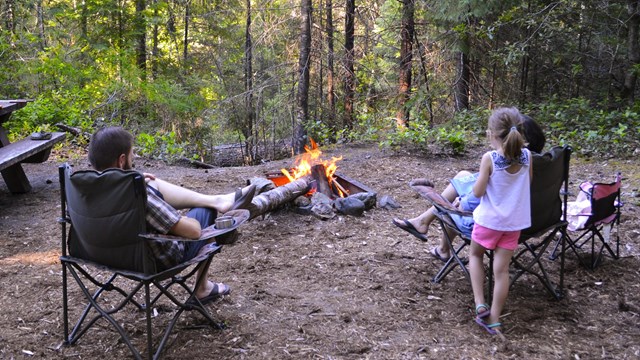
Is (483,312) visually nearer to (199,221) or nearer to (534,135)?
(534,135)

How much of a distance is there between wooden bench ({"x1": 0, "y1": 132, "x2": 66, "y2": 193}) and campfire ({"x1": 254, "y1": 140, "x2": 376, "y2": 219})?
8.18ft

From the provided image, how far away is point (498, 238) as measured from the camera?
9.34 feet

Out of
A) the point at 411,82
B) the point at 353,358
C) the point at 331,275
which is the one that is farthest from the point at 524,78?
the point at 353,358

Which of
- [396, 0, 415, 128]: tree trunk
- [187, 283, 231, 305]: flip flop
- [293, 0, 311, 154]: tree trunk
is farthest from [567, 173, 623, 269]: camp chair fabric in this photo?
[396, 0, 415, 128]: tree trunk

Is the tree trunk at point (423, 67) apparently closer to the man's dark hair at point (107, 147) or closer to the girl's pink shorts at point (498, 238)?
the girl's pink shorts at point (498, 238)

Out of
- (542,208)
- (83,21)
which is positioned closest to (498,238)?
(542,208)

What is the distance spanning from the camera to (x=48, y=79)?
10.5 metres

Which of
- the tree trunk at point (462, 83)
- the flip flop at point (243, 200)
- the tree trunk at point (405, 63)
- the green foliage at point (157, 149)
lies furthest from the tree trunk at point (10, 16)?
the flip flop at point (243, 200)

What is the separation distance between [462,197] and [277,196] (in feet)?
5.92

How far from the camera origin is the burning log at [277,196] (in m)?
4.45

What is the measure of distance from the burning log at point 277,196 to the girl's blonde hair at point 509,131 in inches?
90.1

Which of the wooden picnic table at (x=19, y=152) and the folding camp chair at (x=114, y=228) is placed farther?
the wooden picnic table at (x=19, y=152)

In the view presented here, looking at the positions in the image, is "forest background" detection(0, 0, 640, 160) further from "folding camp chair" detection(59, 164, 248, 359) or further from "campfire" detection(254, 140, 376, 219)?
"folding camp chair" detection(59, 164, 248, 359)

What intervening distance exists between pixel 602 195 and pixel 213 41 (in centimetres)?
1307
